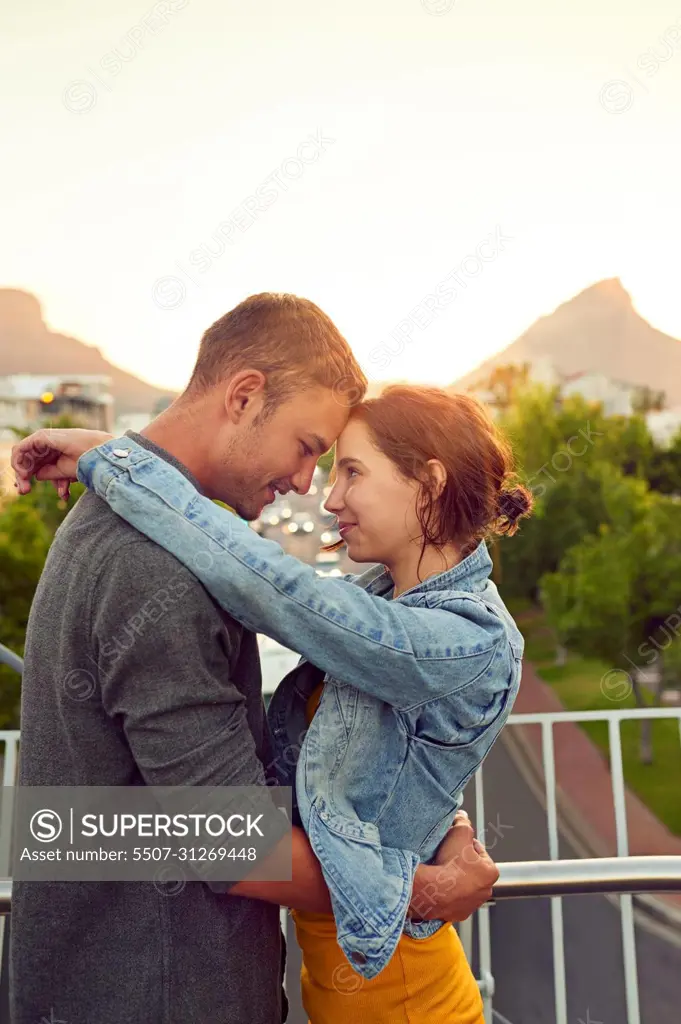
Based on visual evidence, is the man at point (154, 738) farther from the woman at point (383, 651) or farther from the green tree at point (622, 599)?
the green tree at point (622, 599)

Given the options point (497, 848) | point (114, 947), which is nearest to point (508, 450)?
point (114, 947)

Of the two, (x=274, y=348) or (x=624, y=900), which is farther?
(x=624, y=900)

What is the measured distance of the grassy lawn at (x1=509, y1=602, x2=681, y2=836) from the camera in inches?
802

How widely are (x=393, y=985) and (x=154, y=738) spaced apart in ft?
2.23

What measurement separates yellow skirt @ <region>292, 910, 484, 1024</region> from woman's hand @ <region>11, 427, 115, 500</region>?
100 cm

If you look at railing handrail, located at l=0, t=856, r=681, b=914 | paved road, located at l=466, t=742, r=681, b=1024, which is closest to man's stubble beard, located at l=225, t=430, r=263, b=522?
railing handrail, located at l=0, t=856, r=681, b=914

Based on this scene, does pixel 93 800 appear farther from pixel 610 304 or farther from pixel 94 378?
pixel 610 304

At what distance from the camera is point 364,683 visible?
4.76 ft

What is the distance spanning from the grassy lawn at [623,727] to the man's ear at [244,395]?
1351 cm

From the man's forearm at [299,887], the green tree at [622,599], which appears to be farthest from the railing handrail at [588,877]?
the green tree at [622,599]

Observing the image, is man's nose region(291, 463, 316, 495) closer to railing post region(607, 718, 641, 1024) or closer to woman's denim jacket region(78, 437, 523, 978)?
woman's denim jacket region(78, 437, 523, 978)

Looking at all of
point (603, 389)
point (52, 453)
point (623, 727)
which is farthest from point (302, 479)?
point (603, 389)

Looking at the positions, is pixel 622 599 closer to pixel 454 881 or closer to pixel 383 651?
pixel 454 881

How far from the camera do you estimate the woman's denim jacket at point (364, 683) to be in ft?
4.49
